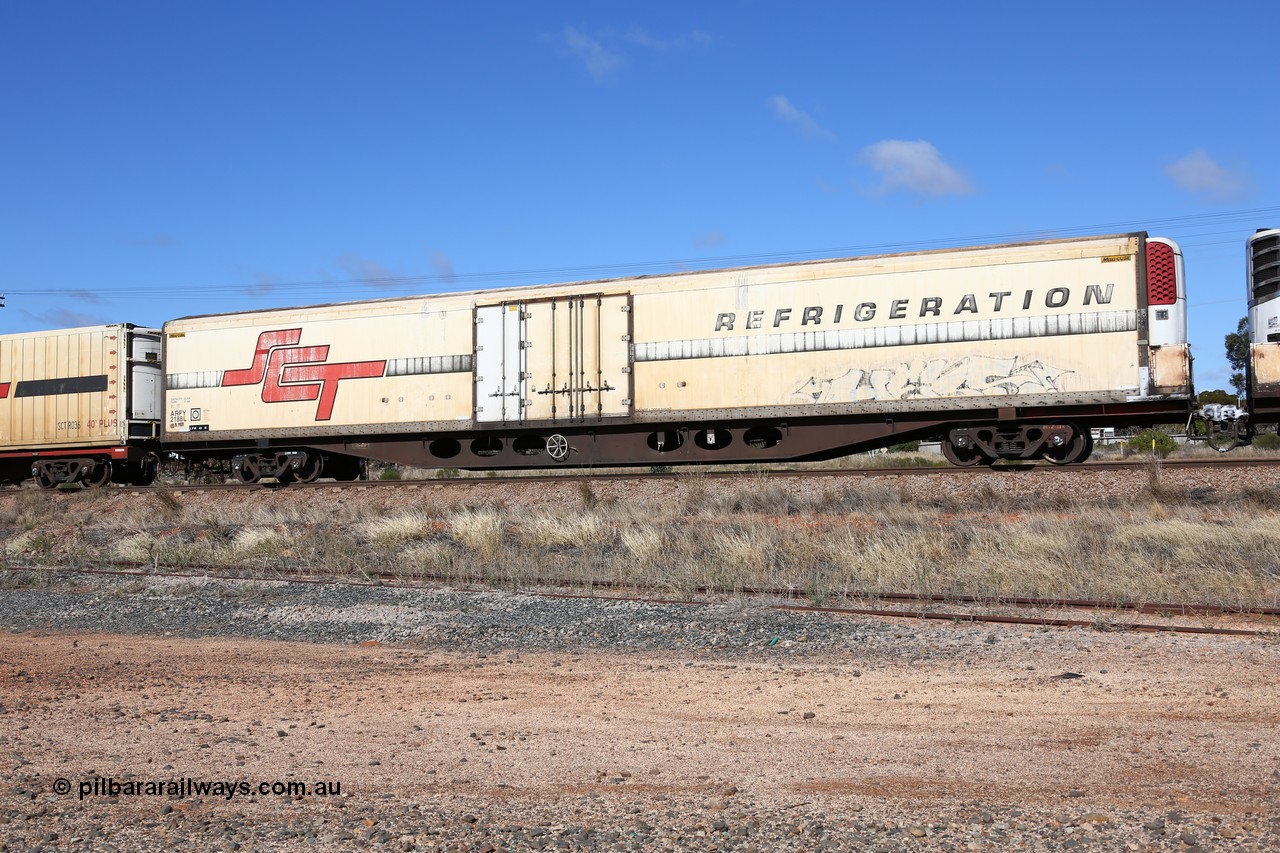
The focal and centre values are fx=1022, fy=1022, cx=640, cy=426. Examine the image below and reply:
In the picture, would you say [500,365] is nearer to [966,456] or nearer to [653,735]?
[966,456]

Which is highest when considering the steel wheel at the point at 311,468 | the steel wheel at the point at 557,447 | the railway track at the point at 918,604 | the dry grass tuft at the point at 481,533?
the steel wheel at the point at 557,447

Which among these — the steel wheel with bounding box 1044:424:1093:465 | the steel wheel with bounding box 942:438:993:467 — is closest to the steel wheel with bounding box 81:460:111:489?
the steel wheel with bounding box 942:438:993:467

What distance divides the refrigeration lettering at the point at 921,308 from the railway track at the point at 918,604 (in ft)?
25.8

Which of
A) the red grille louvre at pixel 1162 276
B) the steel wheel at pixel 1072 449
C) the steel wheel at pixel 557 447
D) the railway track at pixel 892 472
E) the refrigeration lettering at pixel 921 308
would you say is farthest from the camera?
the steel wheel at pixel 557 447

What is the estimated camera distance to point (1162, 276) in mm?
14461

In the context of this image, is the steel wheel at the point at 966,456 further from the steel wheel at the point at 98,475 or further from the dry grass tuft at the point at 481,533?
the steel wheel at the point at 98,475

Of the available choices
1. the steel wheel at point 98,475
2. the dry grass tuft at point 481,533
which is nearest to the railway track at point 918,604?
the dry grass tuft at point 481,533

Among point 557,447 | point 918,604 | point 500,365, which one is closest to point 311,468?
point 500,365

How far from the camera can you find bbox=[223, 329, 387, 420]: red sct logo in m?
18.6

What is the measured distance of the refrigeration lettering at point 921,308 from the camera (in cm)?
1493

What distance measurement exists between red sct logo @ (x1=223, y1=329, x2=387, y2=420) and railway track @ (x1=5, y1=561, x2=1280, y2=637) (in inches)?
339

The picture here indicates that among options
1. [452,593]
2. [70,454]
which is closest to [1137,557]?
[452,593]
